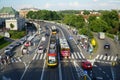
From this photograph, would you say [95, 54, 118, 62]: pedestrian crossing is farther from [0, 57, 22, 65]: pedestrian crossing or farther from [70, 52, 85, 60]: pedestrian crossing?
[0, 57, 22, 65]: pedestrian crossing

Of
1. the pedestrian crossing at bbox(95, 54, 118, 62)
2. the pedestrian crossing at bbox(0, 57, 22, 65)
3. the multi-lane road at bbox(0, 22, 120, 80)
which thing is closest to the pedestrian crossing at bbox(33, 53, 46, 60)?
the multi-lane road at bbox(0, 22, 120, 80)

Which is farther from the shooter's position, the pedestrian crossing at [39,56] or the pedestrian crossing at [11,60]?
the pedestrian crossing at [39,56]

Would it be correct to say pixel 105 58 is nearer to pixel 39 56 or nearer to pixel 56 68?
pixel 39 56

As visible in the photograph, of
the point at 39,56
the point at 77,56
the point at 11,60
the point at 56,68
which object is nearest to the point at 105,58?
the point at 77,56

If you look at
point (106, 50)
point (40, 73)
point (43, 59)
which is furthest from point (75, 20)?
point (40, 73)

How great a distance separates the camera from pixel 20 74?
137ft

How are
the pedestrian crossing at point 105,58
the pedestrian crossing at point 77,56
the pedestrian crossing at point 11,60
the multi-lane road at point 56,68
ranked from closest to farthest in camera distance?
the multi-lane road at point 56,68 < the pedestrian crossing at point 11,60 < the pedestrian crossing at point 105,58 < the pedestrian crossing at point 77,56

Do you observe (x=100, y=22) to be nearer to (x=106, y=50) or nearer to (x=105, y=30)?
(x=105, y=30)

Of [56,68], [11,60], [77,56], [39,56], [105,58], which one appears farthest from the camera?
[39,56]

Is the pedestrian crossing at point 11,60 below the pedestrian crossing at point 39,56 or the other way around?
the other way around

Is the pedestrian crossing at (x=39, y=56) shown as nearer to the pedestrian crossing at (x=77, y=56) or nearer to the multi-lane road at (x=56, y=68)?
the multi-lane road at (x=56, y=68)

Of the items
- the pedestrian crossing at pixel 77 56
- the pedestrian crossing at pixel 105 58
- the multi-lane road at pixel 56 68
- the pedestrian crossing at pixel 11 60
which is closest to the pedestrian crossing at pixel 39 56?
the multi-lane road at pixel 56 68

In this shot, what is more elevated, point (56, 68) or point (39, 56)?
point (56, 68)

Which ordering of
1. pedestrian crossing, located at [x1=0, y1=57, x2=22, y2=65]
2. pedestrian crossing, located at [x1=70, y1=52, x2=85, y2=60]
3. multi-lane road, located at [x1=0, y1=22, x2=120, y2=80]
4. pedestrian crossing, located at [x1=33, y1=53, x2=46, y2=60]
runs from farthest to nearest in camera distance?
pedestrian crossing, located at [x1=33, y1=53, x2=46, y2=60] < pedestrian crossing, located at [x1=70, y1=52, x2=85, y2=60] < pedestrian crossing, located at [x1=0, y1=57, x2=22, y2=65] < multi-lane road, located at [x1=0, y1=22, x2=120, y2=80]
